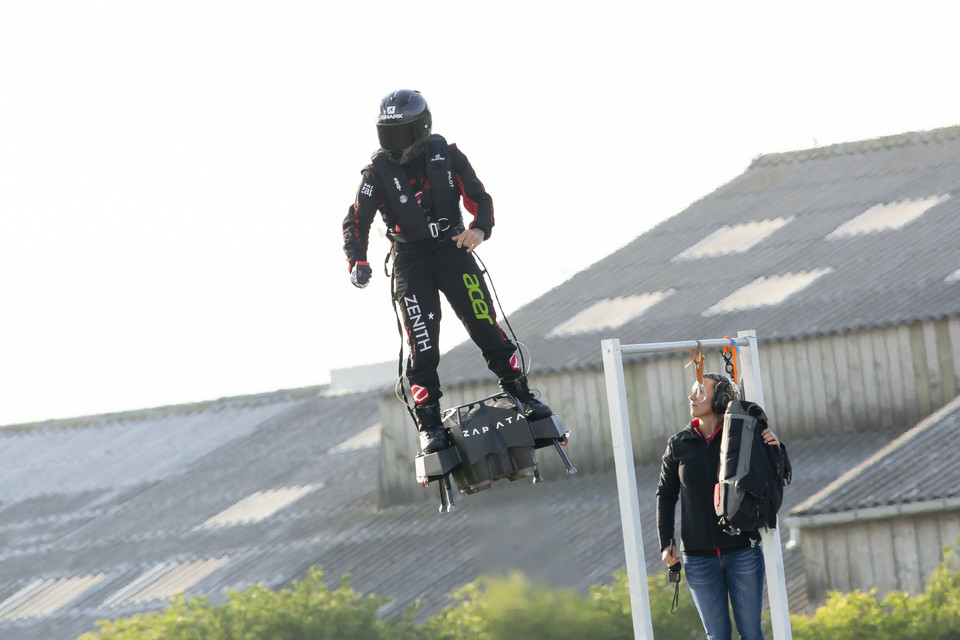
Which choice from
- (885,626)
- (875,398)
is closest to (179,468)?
(875,398)

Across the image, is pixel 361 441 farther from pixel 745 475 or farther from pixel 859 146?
pixel 745 475

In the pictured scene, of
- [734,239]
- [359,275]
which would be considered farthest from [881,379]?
[359,275]

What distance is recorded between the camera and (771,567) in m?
13.9

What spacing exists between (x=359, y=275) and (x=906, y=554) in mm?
14758

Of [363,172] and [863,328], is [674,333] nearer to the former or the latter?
[863,328]

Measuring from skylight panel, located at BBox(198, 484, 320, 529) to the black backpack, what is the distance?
26.6m

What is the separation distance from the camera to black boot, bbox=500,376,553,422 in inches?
563

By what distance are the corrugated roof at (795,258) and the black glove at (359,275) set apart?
19.7 metres

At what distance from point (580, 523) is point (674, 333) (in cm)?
538

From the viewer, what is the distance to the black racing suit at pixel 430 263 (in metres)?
14.0

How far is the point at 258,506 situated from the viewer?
1544 inches

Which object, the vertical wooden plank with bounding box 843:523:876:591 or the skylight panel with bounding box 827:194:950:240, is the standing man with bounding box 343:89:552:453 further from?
the skylight panel with bounding box 827:194:950:240

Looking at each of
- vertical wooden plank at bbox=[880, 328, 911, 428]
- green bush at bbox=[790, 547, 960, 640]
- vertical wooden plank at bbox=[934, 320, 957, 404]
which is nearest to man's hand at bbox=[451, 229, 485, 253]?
green bush at bbox=[790, 547, 960, 640]

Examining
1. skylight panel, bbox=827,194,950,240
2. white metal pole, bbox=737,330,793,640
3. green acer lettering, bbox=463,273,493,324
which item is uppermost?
skylight panel, bbox=827,194,950,240
